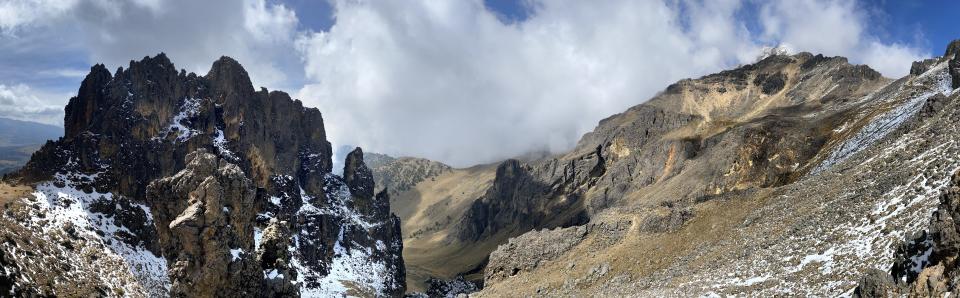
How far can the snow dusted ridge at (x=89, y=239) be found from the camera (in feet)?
225

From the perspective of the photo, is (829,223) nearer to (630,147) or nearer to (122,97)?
(122,97)

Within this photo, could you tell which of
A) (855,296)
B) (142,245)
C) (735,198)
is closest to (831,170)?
(735,198)

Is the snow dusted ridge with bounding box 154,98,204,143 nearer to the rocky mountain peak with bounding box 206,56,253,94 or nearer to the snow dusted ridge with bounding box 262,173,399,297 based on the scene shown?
the rocky mountain peak with bounding box 206,56,253,94

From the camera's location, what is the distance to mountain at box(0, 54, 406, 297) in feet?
165

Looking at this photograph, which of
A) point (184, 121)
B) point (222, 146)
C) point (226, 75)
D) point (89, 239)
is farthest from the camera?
point (226, 75)

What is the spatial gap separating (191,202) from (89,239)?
40.7 metres

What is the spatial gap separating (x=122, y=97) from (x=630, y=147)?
136663 mm

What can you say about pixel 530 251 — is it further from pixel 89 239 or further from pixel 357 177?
pixel 357 177

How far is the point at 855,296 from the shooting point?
1152 inches

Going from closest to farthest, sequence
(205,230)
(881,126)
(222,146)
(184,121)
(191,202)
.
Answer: (205,230), (191,202), (881,126), (184,121), (222,146)

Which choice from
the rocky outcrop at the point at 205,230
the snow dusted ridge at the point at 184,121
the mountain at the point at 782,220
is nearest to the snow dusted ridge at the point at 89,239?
the rocky outcrop at the point at 205,230

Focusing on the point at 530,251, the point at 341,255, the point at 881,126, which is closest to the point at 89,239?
the point at 530,251

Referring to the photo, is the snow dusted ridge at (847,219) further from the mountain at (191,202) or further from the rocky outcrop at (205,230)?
the mountain at (191,202)

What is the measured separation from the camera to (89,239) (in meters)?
79.1
